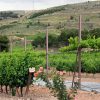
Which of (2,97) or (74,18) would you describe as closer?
(2,97)

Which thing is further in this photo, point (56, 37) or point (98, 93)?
point (56, 37)

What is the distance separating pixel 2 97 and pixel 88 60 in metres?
15.7

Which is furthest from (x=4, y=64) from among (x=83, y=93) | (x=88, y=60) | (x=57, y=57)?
(x=57, y=57)

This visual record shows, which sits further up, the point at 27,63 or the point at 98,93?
the point at 27,63

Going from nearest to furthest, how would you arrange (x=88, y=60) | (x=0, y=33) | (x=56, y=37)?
(x=88, y=60)
(x=56, y=37)
(x=0, y=33)

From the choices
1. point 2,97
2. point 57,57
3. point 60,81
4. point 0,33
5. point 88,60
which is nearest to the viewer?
point 60,81

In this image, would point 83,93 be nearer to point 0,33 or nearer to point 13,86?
point 13,86

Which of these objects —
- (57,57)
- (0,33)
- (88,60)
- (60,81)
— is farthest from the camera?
(0,33)

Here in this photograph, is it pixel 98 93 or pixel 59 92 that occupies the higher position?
pixel 59 92

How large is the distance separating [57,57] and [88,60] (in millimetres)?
4573

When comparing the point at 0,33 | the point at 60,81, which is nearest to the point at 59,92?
the point at 60,81

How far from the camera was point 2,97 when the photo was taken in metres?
13.7

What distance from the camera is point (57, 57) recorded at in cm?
3319

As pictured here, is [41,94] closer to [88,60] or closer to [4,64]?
[4,64]
